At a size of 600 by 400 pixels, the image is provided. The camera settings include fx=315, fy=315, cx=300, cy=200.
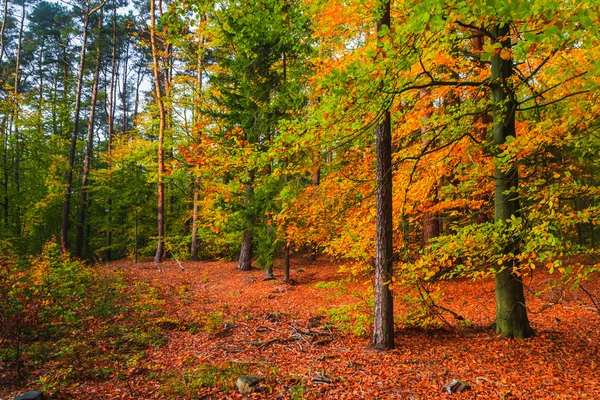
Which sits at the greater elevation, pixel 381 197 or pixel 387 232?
pixel 381 197

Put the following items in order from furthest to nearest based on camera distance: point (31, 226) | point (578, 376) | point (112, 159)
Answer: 1. point (112, 159)
2. point (31, 226)
3. point (578, 376)

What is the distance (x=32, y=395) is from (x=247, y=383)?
2.75m

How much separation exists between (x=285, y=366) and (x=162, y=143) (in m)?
15.5

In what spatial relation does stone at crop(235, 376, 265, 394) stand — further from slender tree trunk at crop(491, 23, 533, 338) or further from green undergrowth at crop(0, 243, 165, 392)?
slender tree trunk at crop(491, 23, 533, 338)

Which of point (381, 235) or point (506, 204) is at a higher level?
point (506, 204)

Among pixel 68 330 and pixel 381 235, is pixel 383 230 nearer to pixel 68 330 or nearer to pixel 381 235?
pixel 381 235

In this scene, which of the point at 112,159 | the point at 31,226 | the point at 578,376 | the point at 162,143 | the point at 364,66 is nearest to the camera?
the point at 364,66

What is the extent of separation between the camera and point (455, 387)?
13.9 ft

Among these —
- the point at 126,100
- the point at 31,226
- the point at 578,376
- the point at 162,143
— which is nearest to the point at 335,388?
the point at 578,376

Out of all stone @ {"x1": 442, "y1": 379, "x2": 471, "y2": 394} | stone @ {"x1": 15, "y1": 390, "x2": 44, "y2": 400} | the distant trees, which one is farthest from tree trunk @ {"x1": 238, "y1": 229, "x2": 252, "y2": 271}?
stone @ {"x1": 442, "y1": 379, "x2": 471, "y2": 394}

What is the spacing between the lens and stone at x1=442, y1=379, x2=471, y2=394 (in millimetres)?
4184

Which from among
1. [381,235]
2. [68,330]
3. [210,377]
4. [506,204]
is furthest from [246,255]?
[506,204]

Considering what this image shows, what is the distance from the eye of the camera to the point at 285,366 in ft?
17.2

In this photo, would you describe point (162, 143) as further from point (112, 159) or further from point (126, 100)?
point (126, 100)
